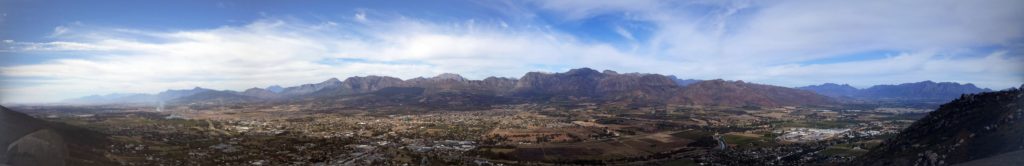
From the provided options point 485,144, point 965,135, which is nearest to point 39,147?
point 485,144

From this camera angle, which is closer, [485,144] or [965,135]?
[965,135]

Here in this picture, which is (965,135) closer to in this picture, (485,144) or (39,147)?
(39,147)

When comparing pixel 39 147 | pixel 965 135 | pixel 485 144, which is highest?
pixel 965 135

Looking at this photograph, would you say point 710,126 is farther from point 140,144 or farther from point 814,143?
point 140,144

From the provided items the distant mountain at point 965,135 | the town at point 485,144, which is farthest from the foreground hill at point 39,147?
the distant mountain at point 965,135

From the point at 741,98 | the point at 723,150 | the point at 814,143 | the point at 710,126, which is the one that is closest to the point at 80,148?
the point at 723,150
